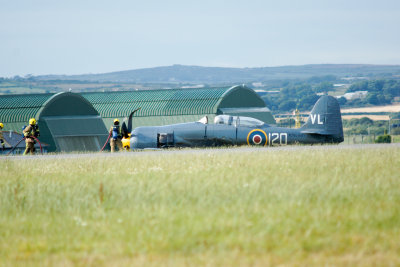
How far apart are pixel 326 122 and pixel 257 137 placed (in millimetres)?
3106

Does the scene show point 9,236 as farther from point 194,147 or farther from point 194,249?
point 194,147

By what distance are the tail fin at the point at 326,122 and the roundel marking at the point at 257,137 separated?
67.9 inches

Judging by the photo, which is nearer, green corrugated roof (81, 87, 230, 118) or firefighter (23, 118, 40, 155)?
firefighter (23, 118, 40, 155)

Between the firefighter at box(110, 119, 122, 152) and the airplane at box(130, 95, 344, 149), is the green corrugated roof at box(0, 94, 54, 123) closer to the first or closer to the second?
the firefighter at box(110, 119, 122, 152)

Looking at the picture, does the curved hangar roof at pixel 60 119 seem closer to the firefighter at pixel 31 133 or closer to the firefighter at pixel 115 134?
the firefighter at pixel 115 134

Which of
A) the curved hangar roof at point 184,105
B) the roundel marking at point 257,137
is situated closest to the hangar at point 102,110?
the curved hangar roof at point 184,105

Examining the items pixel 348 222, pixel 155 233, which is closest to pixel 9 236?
pixel 155 233

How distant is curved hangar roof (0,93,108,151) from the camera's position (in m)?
52.3

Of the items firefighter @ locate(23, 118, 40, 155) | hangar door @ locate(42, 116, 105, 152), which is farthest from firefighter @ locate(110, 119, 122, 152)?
hangar door @ locate(42, 116, 105, 152)

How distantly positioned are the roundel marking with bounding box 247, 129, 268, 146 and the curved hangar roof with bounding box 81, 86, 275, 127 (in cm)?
2721

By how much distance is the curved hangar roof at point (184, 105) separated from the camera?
56969 mm

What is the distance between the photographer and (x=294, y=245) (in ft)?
26.0

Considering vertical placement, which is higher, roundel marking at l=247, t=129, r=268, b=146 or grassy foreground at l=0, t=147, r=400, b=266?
grassy foreground at l=0, t=147, r=400, b=266

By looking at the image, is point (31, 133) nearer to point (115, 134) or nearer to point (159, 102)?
point (115, 134)
